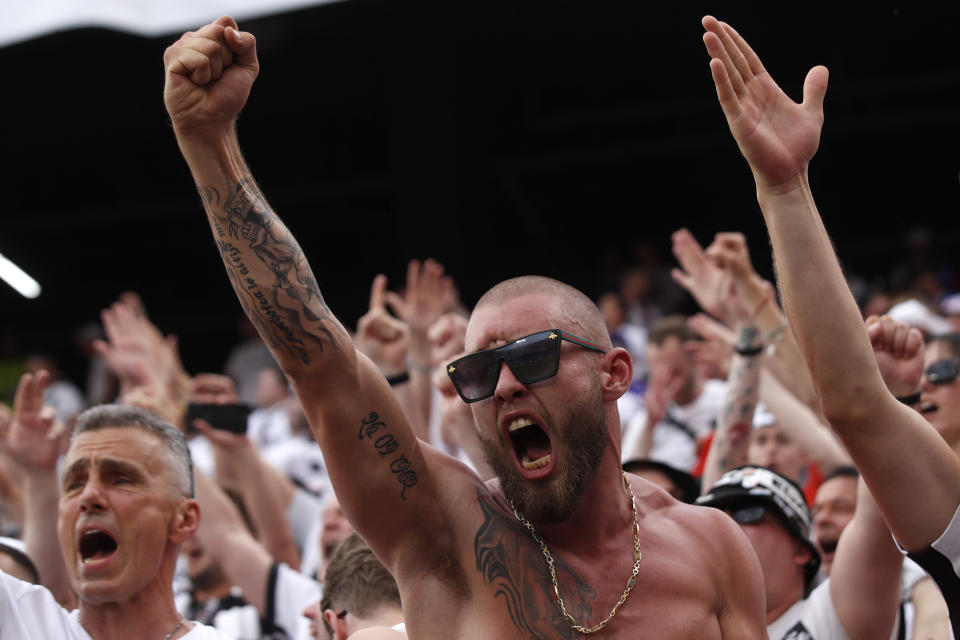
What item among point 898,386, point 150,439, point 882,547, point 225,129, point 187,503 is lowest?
point 882,547

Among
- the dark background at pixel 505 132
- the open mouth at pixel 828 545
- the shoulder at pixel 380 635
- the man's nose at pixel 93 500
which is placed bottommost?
the open mouth at pixel 828 545

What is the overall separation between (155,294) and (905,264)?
7.73 meters

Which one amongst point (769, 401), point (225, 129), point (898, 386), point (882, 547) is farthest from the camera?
point (769, 401)

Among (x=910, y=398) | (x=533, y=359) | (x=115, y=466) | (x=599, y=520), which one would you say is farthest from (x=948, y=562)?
(x=115, y=466)

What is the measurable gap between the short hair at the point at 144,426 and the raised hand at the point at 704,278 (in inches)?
75.3

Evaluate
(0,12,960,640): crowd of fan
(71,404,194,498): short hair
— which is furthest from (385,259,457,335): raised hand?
(71,404,194,498): short hair

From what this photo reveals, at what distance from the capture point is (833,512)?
367 cm

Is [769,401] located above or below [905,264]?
below

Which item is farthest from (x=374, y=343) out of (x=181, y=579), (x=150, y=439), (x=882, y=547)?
(x=882, y=547)

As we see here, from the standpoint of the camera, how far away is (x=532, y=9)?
759cm

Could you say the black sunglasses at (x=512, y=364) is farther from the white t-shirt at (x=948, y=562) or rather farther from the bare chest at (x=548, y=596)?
the white t-shirt at (x=948, y=562)

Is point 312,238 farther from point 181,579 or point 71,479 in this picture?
point 71,479

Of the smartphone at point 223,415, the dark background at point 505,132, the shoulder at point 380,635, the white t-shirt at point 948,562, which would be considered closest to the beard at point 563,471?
the shoulder at point 380,635

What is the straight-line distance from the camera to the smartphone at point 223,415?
4.40 meters
